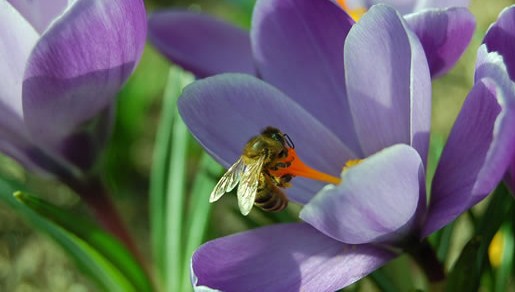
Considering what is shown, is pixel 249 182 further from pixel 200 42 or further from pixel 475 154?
pixel 200 42

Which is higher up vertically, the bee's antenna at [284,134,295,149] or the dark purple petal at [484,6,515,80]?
the dark purple petal at [484,6,515,80]

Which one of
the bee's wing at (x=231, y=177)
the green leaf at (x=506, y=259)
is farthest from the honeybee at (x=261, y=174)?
the green leaf at (x=506, y=259)

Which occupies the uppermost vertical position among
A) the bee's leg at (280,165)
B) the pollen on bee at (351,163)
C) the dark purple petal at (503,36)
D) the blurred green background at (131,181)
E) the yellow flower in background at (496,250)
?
the dark purple petal at (503,36)

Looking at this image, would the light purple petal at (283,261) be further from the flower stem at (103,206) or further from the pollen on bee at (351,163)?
the flower stem at (103,206)

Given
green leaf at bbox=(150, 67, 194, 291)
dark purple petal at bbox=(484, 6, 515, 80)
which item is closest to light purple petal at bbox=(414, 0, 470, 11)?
dark purple petal at bbox=(484, 6, 515, 80)

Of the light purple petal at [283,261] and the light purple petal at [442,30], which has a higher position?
the light purple petal at [442,30]

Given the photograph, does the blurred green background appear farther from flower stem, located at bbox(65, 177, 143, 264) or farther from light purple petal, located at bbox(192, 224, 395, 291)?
light purple petal, located at bbox(192, 224, 395, 291)
